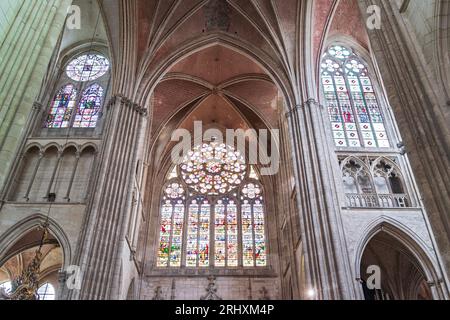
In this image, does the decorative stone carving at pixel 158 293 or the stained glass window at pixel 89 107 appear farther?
the decorative stone carving at pixel 158 293

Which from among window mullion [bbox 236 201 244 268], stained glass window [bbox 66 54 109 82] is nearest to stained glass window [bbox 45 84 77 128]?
stained glass window [bbox 66 54 109 82]

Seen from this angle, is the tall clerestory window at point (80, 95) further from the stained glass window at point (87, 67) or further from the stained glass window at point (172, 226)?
the stained glass window at point (172, 226)

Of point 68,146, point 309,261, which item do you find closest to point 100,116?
point 68,146

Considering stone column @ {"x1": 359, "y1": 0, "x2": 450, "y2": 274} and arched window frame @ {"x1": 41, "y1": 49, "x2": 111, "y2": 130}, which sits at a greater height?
arched window frame @ {"x1": 41, "y1": 49, "x2": 111, "y2": 130}

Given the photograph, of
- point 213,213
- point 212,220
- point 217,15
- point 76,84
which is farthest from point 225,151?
point 76,84

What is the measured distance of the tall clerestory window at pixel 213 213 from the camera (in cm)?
2016

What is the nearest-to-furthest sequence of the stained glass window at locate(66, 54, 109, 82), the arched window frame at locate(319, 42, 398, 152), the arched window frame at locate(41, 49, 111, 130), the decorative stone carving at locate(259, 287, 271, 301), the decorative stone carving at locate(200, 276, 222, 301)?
1. the arched window frame at locate(319, 42, 398, 152)
2. the arched window frame at locate(41, 49, 111, 130)
3. the decorative stone carving at locate(200, 276, 222, 301)
4. the decorative stone carving at locate(259, 287, 271, 301)
5. the stained glass window at locate(66, 54, 109, 82)

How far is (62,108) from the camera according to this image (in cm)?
1781

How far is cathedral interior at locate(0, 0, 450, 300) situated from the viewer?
774 cm

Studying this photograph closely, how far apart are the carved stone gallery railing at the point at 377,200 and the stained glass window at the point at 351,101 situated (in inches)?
91.2

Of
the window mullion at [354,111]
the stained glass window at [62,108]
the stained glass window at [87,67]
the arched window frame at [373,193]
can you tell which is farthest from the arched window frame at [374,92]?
the stained glass window at [62,108]

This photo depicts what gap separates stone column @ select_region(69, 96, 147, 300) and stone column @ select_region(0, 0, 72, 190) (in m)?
6.00

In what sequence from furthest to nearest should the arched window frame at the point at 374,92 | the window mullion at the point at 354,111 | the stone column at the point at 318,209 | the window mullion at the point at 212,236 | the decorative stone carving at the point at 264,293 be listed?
the window mullion at the point at 212,236
the decorative stone carving at the point at 264,293
the window mullion at the point at 354,111
the arched window frame at the point at 374,92
the stone column at the point at 318,209

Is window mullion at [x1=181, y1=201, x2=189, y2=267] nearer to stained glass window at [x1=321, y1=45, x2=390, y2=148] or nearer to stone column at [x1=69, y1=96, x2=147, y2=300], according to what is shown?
stone column at [x1=69, y1=96, x2=147, y2=300]
